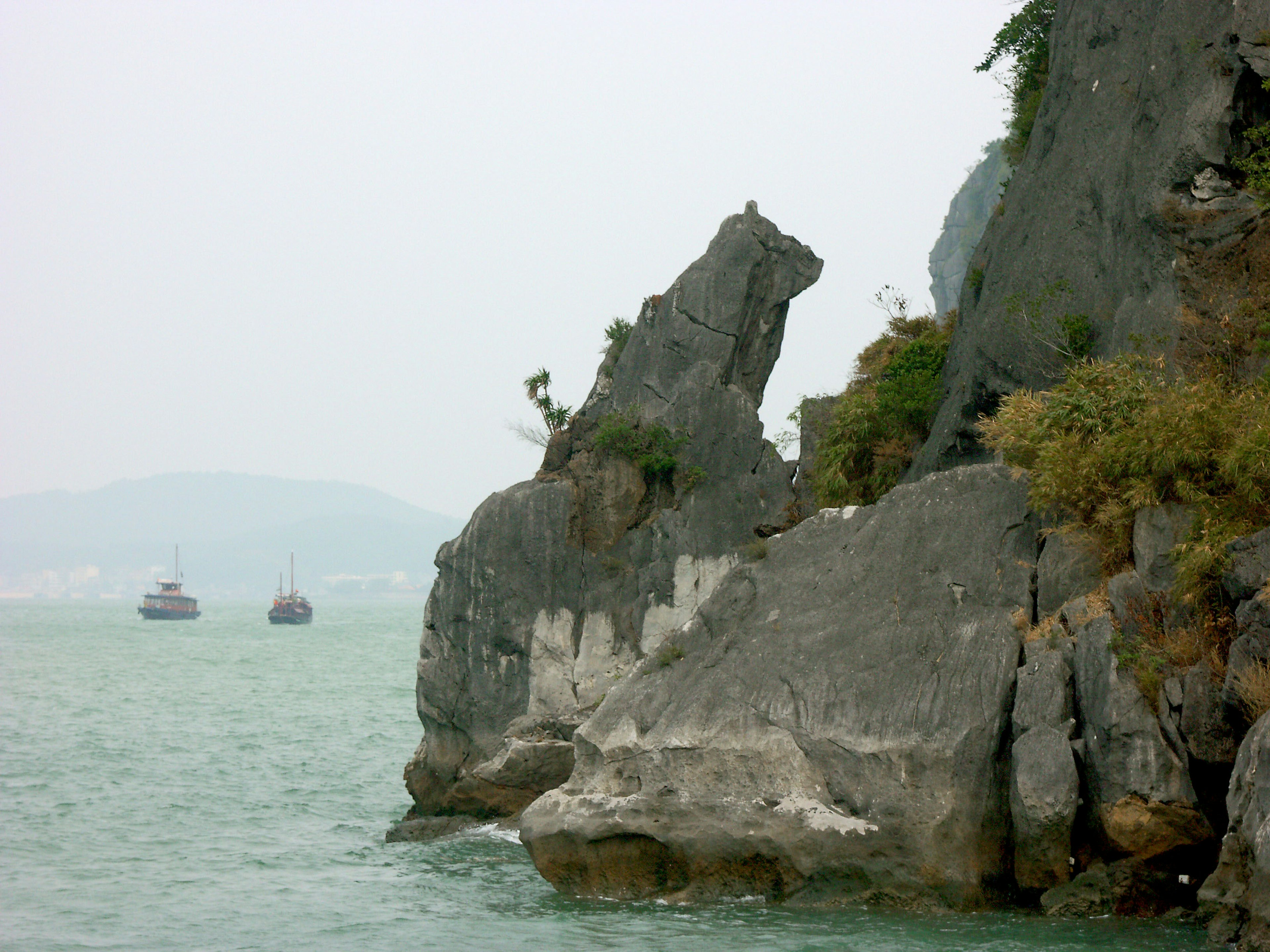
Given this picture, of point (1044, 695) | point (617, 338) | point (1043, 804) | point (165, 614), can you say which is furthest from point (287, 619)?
point (1043, 804)

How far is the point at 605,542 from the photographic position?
30.7 m

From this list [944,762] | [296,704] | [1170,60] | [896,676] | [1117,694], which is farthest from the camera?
[296,704]

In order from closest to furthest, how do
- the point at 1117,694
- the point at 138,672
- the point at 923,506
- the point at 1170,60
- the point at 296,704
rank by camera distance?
the point at 1117,694 → the point at 923,506 → the point at 1170,60 → the point at 296,704 → the point at 138,672

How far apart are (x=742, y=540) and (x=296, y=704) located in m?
36.4

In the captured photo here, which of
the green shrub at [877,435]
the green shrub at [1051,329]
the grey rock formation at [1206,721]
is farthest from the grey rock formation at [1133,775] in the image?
the green shrub at [877,435]

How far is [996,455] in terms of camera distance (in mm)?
21469

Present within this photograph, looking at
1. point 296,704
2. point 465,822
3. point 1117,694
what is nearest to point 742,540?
point 465,822

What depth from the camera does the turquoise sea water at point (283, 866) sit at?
14953 mm

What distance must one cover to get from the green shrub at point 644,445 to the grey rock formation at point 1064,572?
15139 mm

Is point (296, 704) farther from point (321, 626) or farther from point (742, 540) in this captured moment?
point (321, 626)

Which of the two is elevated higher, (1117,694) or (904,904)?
(1117,694)

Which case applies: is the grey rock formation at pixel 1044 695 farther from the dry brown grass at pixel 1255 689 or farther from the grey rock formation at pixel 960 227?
the grey rock formation at pixel 960 227

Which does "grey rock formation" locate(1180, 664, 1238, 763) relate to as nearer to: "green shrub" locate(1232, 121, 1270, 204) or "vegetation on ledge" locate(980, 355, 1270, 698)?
"vegetation on ledge" locate(980, 355, 1270, 698)

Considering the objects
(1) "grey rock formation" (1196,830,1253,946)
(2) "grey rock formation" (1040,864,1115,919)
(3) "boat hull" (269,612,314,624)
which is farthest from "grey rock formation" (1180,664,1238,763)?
(3) "boat hull" (269,612,314,624)
